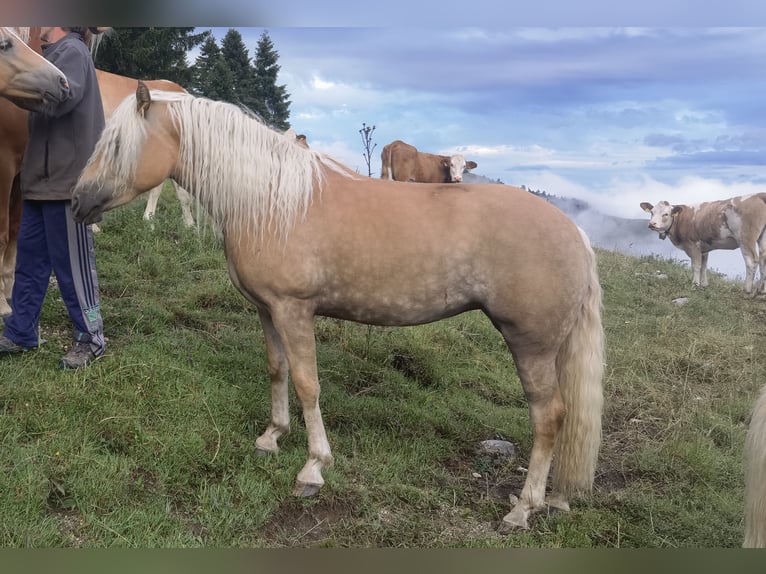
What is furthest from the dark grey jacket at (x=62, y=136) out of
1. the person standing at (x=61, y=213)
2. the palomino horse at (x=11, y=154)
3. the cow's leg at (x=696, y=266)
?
the cow's leg at (x=696, y=266)

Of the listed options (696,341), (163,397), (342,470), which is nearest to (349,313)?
(342,470)

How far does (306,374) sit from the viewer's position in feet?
9.24

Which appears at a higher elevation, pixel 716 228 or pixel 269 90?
pixel 269 90

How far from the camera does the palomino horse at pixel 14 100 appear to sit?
9.99 ft

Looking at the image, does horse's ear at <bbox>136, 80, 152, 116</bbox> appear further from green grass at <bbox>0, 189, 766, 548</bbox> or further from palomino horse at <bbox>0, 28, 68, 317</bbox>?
green grass at <bbox>0, 189, 766, 548</bbox>

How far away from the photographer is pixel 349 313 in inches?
112

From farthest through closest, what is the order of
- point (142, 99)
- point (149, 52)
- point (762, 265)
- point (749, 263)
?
1. point (749, 263)
2. point (762, 265)
3. point (149, 52)
4. point (142, 99)

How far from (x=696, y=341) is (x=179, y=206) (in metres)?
4.80

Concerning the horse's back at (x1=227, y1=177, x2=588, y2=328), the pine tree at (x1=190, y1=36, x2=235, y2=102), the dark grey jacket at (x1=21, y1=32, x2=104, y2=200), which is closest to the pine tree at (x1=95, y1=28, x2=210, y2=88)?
the pine tree at (x1=190, y1=36, x2=235, y2=102)

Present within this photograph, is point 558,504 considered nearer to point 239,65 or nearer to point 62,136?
point 239,65

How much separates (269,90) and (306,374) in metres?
1.84

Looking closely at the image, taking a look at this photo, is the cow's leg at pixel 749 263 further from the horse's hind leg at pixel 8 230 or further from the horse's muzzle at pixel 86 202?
the horse's hind leg at pixel 8 230

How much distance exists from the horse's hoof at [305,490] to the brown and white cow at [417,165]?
6.33 feet

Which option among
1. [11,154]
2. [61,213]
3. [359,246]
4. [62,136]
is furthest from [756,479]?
[11,154]
